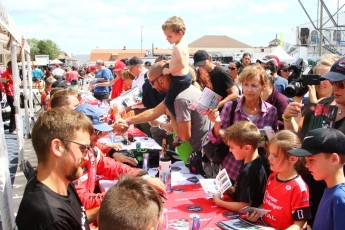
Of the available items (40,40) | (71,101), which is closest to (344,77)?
(71,101)

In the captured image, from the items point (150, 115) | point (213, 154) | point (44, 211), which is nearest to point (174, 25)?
point (150, 115)

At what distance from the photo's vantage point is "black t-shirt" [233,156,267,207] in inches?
102

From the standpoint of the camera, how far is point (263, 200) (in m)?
2.56

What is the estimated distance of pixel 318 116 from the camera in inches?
107

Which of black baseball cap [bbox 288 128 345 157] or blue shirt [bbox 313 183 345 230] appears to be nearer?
blue shirt [bbox 313 183 345 230]

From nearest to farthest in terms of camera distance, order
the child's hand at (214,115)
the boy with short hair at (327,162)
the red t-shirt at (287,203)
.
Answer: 1. the boy with short hair at (327,162)
2. the red t-shirt at (287,203)
3. the child's hand at (214,115)

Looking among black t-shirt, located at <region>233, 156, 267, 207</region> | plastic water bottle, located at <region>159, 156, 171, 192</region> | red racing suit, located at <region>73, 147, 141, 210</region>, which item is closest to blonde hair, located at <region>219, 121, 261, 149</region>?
black t-shirt, located at <region>233, 156, 267, 207</region>

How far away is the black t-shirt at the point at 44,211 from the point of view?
5.30 ft

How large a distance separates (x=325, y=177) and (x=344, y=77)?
0.77 metres

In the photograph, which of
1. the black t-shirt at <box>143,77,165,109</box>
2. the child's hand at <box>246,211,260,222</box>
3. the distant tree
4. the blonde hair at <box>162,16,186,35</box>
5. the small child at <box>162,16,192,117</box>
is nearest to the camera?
the child's hand at <box>246,211,260,222</box>

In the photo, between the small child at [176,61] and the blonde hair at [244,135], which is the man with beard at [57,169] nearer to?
the blonde hair at [244,135]

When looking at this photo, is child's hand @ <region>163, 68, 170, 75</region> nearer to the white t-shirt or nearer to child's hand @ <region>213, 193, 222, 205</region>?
child's hand @ <region>213, 193, 222, 205</region>

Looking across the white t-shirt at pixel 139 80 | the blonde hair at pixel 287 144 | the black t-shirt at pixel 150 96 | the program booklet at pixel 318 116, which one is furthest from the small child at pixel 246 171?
the white t-shirt at pixel 139 80

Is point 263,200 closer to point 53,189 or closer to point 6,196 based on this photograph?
point 53,189
